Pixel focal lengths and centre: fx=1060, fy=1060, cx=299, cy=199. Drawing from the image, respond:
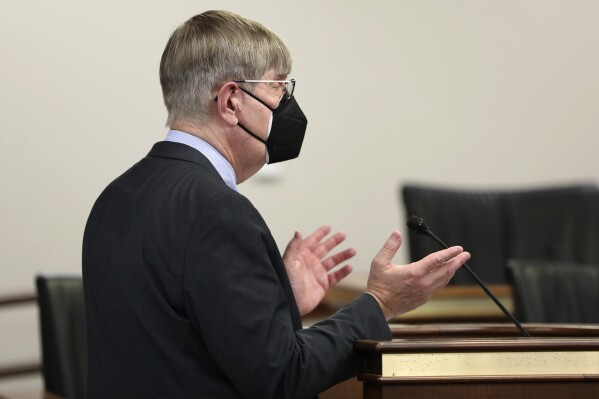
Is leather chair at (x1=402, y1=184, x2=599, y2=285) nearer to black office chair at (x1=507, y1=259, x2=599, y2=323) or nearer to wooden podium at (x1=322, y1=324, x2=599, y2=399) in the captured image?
black office chair at (x1=507, y1=259, x2=599, y2=323)

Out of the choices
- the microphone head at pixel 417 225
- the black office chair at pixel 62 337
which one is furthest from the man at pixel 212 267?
the black office chair at pixel 62 337

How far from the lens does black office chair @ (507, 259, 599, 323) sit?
3.26m

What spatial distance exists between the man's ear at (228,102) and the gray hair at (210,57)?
0.05ft

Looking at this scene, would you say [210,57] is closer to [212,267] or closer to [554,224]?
[212,267]

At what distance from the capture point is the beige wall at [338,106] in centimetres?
518

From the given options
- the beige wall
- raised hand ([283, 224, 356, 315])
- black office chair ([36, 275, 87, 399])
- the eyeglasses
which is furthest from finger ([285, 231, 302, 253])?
the beige wall

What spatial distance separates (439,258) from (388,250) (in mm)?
99

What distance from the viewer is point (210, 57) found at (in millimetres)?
1972

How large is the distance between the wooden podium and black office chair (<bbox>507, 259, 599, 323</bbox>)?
4.72ft

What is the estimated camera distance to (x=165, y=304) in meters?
1.79

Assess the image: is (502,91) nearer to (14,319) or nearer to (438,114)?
(438,114)

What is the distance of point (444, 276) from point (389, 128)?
445 centimetres

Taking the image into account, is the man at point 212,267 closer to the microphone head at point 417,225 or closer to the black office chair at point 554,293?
the microphone head at point 417,225

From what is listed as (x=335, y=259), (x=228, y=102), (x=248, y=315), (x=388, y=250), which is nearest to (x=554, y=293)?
(x=335, y=259)
